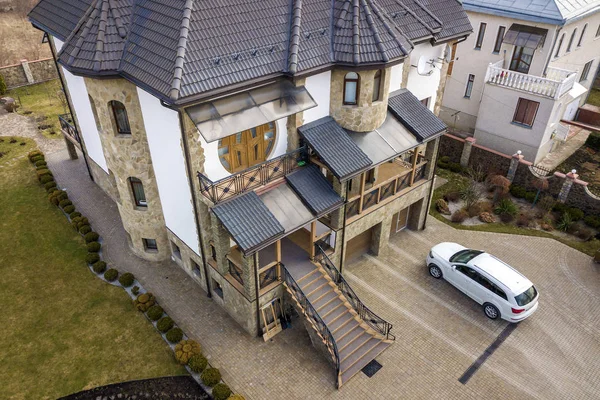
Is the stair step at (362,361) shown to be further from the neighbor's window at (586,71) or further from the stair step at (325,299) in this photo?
the neighbor's window at (586,71)

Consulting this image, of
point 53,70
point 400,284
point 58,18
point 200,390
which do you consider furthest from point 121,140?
point 53,70

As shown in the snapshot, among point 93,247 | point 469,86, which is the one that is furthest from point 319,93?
point 469,86

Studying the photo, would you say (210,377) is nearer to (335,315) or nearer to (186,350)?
(186,350)

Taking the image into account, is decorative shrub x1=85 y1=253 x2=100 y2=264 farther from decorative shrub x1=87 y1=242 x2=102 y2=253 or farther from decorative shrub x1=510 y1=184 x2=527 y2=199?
decorative shrub x1=510 y1=184 x2=527 y2=199

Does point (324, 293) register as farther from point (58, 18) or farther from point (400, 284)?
point (58, 18)

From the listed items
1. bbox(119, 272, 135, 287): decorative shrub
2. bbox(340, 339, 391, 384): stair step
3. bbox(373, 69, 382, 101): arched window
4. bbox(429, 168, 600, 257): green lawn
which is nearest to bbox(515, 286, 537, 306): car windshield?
bbox(340, 339, 391, 384): stair step

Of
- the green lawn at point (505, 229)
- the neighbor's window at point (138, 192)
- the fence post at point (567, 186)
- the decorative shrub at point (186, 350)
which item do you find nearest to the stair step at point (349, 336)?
the decorative shrub at point (186, 350)

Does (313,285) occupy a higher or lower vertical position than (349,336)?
higher
